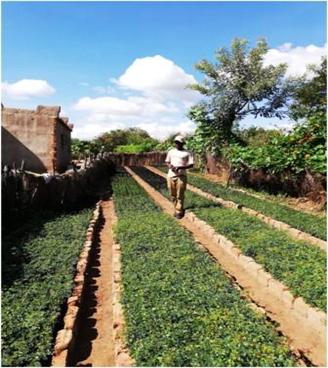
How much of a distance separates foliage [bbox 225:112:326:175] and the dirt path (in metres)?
8.12

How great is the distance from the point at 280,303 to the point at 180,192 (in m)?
5.96

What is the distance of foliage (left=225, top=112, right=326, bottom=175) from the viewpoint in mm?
14141

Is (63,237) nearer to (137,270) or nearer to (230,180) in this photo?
(137,270)

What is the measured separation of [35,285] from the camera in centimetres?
621

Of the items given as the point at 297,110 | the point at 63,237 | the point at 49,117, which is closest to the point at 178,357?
the point at 63,237

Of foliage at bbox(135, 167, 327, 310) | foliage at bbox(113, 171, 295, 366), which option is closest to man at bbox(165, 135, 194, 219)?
foliage at bbox(135, 167, 327, 310)

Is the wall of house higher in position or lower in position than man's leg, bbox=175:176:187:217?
higher

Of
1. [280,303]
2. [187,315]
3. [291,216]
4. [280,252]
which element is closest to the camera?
[187,315]

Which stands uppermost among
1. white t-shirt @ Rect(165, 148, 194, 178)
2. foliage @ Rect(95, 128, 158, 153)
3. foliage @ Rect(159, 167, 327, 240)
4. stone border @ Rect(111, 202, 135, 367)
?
foliage @ Rect(95, 128, 158, 153)

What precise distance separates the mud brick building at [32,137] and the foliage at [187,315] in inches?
514

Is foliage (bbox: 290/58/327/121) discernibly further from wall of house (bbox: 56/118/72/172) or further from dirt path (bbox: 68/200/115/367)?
dirt path (bbox: 68/200/115/367)

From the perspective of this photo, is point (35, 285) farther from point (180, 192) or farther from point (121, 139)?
point (121, 139)

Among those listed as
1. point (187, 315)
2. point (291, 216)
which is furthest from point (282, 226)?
point (187, 315)

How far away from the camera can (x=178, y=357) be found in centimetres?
427
